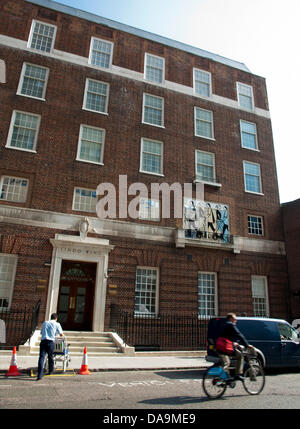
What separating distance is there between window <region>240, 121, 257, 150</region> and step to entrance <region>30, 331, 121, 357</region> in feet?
53.0

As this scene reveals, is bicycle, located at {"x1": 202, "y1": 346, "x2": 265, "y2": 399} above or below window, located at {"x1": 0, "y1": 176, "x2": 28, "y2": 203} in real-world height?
below

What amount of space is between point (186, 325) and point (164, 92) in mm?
14917

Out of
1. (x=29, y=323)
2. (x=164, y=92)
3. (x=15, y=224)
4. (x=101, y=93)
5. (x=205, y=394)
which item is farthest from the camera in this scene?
(x=164, y=92)

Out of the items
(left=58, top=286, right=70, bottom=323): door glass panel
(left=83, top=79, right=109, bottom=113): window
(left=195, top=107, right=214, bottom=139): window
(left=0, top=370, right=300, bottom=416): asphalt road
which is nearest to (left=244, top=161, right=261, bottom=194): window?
(left=195, top=107, right=214, bottom=139): window

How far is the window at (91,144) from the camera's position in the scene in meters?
18.5

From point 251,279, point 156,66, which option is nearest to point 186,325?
point 251,279

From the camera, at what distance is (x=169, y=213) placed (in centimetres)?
1892

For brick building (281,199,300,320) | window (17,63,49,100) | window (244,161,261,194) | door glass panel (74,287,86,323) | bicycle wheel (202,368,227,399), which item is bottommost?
bicycle wheel (202,368,227,399)

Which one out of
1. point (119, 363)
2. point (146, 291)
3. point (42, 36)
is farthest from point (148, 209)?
point (42, 36)

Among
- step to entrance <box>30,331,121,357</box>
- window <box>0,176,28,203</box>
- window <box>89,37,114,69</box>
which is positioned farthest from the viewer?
window <box>89,37,114,69</box>

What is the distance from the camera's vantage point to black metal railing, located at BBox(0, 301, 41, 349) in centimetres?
1404

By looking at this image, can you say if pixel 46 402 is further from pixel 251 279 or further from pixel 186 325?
A: pixel 251 279

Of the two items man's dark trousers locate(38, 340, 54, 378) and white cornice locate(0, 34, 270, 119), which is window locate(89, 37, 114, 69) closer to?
white cornice locate(0, 34, 270, 119)

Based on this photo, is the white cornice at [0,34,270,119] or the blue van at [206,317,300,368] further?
the white cornice at [0,34,270,119]
